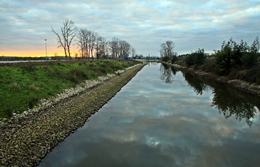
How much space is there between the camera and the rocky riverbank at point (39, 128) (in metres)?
7.90

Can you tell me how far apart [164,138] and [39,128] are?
6.46 metres

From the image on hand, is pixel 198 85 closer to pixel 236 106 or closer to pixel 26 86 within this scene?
pixel 236 106

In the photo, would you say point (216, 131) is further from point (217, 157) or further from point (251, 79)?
point (251, 79)

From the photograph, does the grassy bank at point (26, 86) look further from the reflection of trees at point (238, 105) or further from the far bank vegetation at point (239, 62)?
the far bank vegetation at point (239, 62)

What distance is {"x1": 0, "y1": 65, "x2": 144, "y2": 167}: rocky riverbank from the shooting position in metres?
7.90

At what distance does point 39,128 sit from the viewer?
1038 cm

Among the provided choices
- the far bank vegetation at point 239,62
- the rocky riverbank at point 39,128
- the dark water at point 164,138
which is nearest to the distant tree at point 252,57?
the far bank vegetation at point 239,62

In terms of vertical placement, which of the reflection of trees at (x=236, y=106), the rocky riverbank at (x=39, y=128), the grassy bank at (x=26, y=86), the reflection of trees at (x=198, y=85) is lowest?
the reflection of trees at (x=236, y=106)

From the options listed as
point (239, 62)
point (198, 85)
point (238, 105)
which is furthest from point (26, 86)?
point (239, 62)

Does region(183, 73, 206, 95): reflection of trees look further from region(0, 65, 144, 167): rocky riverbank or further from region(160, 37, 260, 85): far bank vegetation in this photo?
region(0, 65, 144, 167): rocky riverbank

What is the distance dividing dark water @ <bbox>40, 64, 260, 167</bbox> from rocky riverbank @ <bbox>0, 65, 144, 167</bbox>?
504 millimetres

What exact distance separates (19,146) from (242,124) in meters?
12.7

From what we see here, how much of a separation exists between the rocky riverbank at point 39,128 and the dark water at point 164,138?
1.65 feet

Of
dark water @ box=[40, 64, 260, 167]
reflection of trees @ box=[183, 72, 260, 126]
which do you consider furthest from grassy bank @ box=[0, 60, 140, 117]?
reflection of trees @ box=[183, 72, 260, 126]
